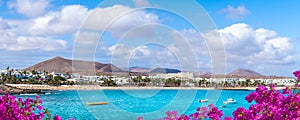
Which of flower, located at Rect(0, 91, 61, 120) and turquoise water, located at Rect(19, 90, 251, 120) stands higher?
flower, located at Rect(0, 91, 61, 120)

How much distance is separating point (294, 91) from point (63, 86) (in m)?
113

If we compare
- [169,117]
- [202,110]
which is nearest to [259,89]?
[202,110]

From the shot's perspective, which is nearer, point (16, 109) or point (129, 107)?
point (16, 109)

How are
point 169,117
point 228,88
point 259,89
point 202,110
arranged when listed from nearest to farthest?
1. point 259,89
2. point 202,110
3. point 169,117
4. point 228,88

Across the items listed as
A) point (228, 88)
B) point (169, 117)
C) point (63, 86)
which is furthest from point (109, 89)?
point (169, 117)

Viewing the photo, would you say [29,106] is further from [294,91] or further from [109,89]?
[109,89]

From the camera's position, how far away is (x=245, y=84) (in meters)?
140

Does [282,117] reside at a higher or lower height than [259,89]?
lower

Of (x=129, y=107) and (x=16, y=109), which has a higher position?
(x=16, y=109)

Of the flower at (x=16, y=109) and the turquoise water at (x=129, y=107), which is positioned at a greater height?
the flower at (x=16, y=109)

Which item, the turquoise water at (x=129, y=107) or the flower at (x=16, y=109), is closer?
the flower at (x=16, y=109)

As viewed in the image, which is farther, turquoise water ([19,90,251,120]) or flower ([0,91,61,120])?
turquoise water ([19,90,251,120])

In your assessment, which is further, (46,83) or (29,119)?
(46,83)

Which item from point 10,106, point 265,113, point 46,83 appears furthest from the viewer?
point 46,83
